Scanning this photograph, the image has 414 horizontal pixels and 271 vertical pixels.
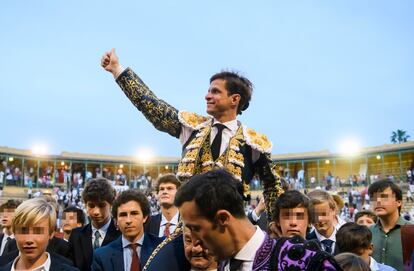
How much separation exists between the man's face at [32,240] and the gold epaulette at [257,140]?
1.39 m

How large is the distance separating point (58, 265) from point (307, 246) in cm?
200

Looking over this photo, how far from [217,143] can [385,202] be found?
2134 mm

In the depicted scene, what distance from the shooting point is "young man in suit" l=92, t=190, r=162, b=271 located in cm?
344

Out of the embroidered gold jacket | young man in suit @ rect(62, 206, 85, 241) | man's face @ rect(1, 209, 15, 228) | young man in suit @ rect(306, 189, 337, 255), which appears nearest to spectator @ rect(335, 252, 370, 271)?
the embroidered gold jacket

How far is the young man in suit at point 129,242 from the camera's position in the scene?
3.44 meters

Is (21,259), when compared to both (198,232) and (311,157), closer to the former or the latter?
(198,232)

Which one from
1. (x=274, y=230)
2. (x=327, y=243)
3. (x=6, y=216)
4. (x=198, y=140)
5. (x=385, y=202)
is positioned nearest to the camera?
(x=198, y=140)

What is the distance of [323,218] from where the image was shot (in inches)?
169

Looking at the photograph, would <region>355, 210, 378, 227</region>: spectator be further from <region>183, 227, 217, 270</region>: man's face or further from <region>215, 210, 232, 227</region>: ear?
<region>215, 210, 232, 227</region>: ear

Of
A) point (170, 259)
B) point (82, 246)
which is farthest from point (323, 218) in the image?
point (170, 259)

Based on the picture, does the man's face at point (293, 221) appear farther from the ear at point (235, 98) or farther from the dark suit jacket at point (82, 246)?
the dark suit jacket at point (82, 246)

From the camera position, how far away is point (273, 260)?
167 centimetres

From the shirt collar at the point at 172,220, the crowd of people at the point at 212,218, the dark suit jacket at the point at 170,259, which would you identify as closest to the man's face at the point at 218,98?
the crowd of people at the point at 212,218

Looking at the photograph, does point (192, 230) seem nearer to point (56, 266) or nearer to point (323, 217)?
point (56, 266)
